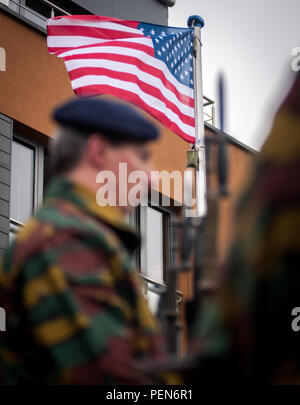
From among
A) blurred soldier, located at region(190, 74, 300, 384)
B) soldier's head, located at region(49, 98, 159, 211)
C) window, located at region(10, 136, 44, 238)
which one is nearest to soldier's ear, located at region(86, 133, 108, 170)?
soldier's head, located at region(49, 98, 159, 211)

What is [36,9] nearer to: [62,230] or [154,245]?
[154,245]

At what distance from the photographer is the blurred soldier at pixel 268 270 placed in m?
1.54

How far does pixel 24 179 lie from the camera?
38.7 ft

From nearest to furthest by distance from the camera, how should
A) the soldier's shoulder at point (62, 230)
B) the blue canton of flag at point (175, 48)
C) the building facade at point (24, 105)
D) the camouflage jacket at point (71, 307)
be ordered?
the camouflage jacket at point (71, 307) → the soldier's shoulder at point (62, 230) → the blue canton of flag at point (175, 48) → the building facade at point (24, 105)

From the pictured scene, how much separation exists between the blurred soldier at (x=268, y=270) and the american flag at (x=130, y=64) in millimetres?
8744

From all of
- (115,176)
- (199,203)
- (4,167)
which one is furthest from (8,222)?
(115,176)

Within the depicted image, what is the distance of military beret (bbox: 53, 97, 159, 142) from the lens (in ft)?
8.27

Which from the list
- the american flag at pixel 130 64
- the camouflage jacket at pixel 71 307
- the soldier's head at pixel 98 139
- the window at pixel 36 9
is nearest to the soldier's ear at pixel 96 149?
the soldier's head at pixel 98 139

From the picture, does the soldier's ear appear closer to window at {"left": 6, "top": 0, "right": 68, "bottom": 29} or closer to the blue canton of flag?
the blue canton of flag

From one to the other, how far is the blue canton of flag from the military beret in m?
8.56

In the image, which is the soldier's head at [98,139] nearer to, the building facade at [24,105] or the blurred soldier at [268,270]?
the blurred soldier at [268,270]

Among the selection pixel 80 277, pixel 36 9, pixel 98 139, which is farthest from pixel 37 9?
pixel 80 277

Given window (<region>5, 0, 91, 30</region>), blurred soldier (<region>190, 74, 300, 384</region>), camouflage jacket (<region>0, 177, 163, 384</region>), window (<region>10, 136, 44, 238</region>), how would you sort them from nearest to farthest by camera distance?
1. blurred soldier (<region>190, 74, 300, 384</region>)
2. camouflage jacket (<region>0, 177, 163, 384</region>)
3. window (<region>10, 136, 44, 238</region>)
4. window (<region>5, 0, 91, 30</region>)
